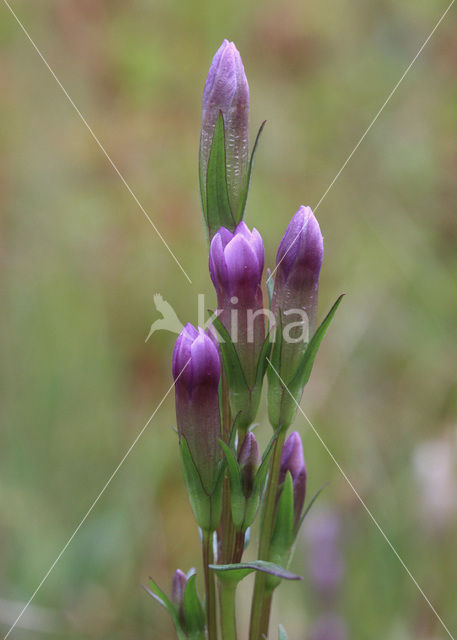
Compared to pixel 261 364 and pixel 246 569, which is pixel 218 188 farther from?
pixel 246 569

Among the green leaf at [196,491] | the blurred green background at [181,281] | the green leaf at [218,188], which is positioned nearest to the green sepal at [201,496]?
the green leaf at [196,491]

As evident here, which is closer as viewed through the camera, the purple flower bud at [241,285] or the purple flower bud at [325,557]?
the purple flower bud at [241,285]

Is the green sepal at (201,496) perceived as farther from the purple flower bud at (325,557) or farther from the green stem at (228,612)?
the purple flower bud at (325,557)

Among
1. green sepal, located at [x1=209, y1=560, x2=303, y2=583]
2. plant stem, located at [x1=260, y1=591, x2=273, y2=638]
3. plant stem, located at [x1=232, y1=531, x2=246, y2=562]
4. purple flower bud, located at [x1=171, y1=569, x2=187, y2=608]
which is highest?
plant stem, located at [x1=232, y1=531, x2=246, y2=562]

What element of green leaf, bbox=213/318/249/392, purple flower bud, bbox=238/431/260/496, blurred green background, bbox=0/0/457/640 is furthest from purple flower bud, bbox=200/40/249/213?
blurred green background, bbox=0/0/457/640

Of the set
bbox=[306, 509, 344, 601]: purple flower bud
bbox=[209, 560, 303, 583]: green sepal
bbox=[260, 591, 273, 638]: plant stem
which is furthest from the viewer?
bbox=[306, 509, 344, 601]: purple flower bud

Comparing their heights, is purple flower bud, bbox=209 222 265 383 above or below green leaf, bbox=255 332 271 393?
above

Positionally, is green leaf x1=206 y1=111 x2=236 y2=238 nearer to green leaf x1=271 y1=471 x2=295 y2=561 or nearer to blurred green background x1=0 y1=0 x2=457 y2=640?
green leaf x1=271 y1=471 x2=295 y2=561

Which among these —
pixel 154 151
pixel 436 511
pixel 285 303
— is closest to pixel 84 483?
pixel 436 511
